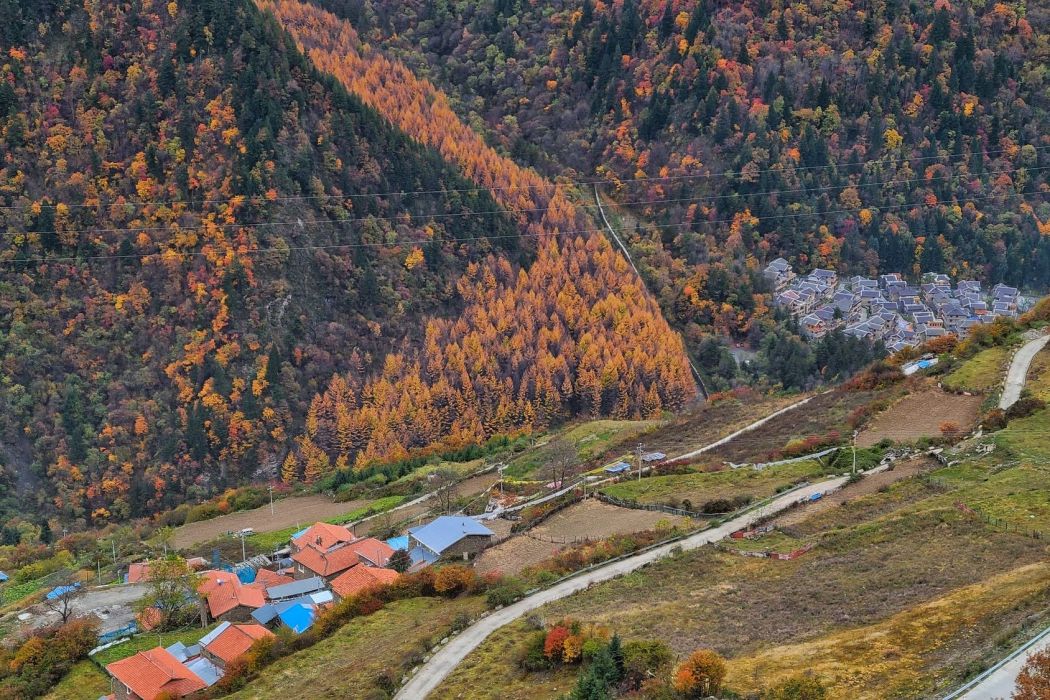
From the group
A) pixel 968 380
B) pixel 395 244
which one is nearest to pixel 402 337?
pixel 395 244

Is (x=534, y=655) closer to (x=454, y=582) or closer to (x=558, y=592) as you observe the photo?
(x=558, y=592)

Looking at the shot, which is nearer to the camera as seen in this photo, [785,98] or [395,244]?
[395,244]

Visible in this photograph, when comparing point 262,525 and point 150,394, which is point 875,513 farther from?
point 150,394

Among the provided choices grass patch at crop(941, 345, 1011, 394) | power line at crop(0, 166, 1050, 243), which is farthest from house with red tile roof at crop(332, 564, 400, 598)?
power line at crop(0, 166, 1050, 243)

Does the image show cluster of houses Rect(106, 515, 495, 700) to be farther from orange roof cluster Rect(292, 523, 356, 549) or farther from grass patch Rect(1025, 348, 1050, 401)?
grass patch Rect(1025, 348, 1050, 401)

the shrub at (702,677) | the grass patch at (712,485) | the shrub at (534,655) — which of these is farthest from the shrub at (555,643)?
the grass patch at (712,485)

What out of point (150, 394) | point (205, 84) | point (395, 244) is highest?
point (205, 84)
